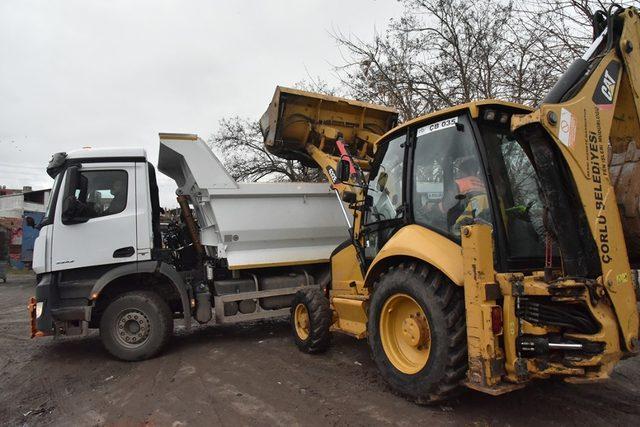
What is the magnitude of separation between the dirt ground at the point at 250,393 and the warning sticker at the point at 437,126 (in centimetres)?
237

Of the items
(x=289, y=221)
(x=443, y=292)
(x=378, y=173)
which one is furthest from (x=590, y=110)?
(x=289, y=221)

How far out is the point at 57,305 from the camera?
566cm

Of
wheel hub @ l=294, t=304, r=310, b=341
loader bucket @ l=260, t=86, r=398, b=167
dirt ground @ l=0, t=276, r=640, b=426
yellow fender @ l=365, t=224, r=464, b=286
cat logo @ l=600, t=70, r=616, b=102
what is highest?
loader bucket @ l=260, t=86, r=398, b=167

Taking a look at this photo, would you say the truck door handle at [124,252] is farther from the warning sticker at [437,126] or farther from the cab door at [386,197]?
the warning sticker at [437,126]

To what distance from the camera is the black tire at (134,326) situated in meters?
5.76

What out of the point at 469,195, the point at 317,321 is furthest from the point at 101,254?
the point at 469,195

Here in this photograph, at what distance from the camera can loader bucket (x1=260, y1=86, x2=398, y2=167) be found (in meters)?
6.76

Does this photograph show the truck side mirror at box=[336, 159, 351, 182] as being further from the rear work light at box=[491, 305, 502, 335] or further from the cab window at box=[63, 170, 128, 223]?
the cab window at box=[63, 170, 128, 223]

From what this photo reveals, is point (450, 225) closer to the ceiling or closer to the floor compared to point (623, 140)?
closer to the floor

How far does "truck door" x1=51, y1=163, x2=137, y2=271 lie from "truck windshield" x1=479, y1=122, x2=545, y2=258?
4540 millimetres

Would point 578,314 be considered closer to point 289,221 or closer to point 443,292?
point 443,292

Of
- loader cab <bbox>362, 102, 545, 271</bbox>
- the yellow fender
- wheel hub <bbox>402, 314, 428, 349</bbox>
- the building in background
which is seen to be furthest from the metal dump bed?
the building in background

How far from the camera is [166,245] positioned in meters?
7.16

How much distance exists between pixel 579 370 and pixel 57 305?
18.5 feet
